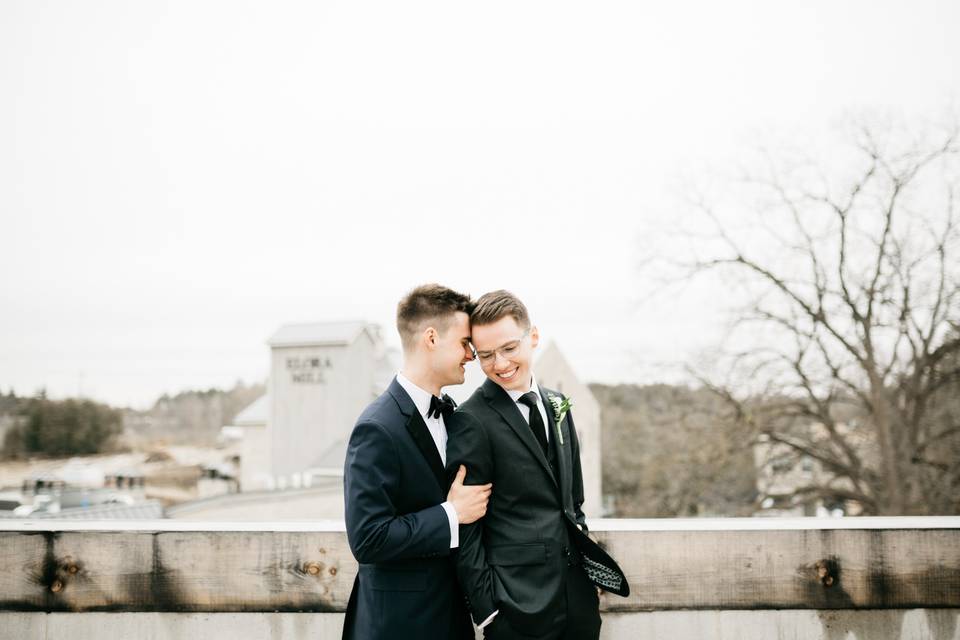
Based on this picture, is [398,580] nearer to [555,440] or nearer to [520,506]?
[520,506]

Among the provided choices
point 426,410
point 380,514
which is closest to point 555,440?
point 426,410

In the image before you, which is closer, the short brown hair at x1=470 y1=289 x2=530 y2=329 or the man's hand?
the man's hand

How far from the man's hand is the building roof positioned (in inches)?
1614

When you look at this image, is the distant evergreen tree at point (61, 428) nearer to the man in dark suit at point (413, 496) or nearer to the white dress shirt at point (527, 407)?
the man in dark suit at point (413, 496)

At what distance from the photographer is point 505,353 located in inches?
104

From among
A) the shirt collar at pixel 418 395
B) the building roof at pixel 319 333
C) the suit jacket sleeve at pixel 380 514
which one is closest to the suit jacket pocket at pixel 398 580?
the suit jacket sleeve at pixel 380 514

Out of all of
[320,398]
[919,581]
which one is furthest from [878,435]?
[320,398]

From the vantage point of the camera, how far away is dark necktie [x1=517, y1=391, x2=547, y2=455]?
2.67 metres

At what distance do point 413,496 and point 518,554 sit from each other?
0.43m

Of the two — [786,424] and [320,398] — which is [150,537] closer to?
[786,424]

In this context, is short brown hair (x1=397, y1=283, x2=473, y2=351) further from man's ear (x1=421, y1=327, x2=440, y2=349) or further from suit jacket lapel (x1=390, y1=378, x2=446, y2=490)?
suit jacket lapel (x1=390, y1=378, x2=446, y2=490)

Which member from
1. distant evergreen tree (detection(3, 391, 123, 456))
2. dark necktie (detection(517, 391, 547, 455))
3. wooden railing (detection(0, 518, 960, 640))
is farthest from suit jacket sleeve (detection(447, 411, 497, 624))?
distant evergreen tree (detection(3, 391, 123, 456))

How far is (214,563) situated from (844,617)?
2836 millimetres

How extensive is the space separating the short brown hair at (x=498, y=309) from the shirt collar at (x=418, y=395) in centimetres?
34
